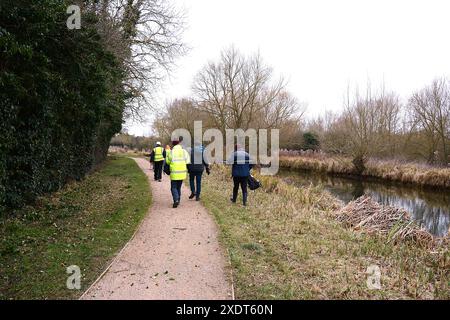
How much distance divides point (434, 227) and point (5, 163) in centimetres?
1378

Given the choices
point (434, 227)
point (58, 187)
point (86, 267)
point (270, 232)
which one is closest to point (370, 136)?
point (434, 227)

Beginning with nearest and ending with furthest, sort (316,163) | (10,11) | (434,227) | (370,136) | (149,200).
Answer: (10,11) → (149,200) → (434,227) → (370,136) → (316,163)

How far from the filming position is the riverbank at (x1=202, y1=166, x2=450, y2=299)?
4.20 m

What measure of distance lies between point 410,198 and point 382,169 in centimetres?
622

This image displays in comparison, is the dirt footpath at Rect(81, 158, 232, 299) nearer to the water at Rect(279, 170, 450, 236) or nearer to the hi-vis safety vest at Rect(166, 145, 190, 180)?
the hi-vis safety vest at Rect(166, 145, 190, 180)

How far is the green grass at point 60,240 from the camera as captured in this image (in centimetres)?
407

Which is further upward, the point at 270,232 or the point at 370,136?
the point at 370,136

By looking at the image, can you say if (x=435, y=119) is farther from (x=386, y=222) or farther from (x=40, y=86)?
(x=40, y=86)

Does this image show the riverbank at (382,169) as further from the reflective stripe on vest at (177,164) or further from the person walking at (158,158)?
the reflective stripe on vest at (177,164)

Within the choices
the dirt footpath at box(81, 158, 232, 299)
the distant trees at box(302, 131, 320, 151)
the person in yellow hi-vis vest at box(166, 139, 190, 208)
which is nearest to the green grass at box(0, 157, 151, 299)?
the dirt footpath at box(81, 158, 232, 299)

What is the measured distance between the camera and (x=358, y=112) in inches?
917

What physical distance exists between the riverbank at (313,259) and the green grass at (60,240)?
2213mm

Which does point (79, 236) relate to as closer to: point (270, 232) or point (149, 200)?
point (149, 200)

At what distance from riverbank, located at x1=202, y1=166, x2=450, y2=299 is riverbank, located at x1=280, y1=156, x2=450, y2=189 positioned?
1347 cm
